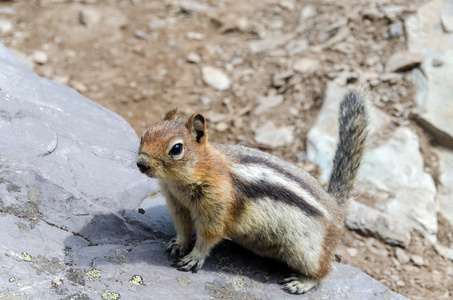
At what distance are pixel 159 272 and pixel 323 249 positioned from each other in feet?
4.37

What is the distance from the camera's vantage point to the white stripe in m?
3.82

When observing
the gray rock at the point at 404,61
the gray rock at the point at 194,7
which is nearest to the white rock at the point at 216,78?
the gray rock at the point at 194,7

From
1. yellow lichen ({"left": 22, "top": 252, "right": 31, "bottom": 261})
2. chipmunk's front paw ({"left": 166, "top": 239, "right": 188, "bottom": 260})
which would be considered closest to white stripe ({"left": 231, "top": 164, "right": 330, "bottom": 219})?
chipmunk's front paw ({"left": 166, "top": 239, "right": 188, "bottom": 260})

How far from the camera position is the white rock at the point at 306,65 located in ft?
24.7

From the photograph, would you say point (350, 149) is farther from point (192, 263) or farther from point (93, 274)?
point (93, 274)

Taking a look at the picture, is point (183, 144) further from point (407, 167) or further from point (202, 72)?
point (202, 72)

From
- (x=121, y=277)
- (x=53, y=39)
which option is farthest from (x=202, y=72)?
(x=121, y=277)

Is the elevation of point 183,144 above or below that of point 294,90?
above

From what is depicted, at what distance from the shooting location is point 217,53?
336 inches

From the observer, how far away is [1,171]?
367 cm

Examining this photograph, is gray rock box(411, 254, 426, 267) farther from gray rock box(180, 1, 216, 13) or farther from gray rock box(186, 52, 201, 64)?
gray rock box(180, 1, 216, 13)

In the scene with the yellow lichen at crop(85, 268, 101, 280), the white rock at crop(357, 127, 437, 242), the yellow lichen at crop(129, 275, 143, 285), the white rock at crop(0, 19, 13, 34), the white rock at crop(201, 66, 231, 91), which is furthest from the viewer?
the white rock at crop(0, 19, 13, 34)

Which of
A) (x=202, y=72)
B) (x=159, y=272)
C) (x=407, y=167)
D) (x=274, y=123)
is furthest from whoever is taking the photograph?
(x=202, y=72)

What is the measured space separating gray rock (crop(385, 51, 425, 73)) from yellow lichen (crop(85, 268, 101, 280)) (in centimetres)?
528
